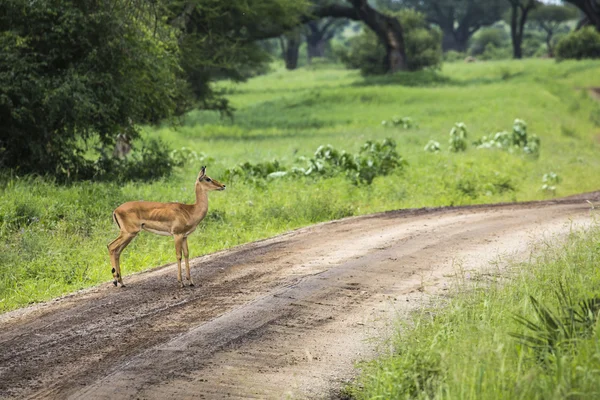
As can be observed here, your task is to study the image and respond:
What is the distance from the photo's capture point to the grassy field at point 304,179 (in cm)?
1316

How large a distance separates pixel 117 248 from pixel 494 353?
522 cm

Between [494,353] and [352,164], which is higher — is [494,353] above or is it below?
above

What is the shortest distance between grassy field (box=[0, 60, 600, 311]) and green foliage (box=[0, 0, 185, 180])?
44.6 inches

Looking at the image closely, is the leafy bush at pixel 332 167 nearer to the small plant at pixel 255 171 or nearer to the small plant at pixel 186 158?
the small plant at pixel 255 171

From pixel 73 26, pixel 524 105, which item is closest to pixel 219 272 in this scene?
pixel 73 26

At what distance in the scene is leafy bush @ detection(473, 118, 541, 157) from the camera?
86.4 feet

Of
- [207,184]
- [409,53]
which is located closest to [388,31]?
[409,53]

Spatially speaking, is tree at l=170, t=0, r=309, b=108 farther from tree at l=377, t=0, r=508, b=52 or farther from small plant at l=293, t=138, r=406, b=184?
tree at l=377, t=0, r=508, b=52

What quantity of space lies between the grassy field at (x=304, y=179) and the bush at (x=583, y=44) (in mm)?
13919

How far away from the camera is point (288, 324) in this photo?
9.16 m

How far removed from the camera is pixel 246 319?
30.5 ft

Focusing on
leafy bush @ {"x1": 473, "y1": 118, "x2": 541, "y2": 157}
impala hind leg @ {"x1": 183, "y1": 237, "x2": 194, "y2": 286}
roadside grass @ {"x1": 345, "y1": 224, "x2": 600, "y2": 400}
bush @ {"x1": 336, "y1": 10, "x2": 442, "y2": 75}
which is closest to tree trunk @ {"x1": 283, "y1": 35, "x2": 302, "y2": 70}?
bush @ {"x1": 336, "y1": 10, "x2": 442, "y2": 75}

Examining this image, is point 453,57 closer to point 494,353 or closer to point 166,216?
point 166,216

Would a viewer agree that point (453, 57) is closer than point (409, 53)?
No
